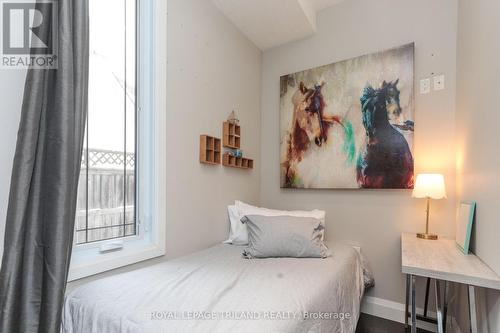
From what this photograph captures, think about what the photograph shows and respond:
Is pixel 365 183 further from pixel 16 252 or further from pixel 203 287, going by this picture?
pixel 16 252

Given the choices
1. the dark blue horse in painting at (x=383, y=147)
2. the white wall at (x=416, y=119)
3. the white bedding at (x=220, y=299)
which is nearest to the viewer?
the white bedding at (x=220, y=299)

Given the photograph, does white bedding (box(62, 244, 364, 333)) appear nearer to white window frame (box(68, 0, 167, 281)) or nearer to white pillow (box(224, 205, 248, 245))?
white window frame (box(68, 0, 167, 281))

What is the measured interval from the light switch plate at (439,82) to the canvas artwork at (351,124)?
6.5 inches

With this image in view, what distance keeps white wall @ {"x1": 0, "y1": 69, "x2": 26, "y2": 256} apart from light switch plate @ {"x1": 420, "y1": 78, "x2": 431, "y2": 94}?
2596mm

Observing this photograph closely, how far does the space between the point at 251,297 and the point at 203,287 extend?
0.25m

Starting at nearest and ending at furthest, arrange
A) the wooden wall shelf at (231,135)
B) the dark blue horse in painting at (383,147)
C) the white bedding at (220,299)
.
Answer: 1. the white bedding at (220,299)
2. the dark blue horse in painting at (383,147)
3. the wooden wall shelf at (231,135)

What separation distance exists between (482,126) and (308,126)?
1.36m

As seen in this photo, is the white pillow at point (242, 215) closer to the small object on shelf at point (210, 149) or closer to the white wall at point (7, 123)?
the small object on shelf at point (210, 149)

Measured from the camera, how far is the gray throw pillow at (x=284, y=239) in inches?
70.1

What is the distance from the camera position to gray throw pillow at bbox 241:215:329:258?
5.84 feet

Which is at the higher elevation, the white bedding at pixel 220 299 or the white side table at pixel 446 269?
the white side table at pixel 446 269
